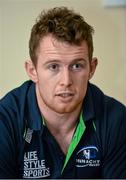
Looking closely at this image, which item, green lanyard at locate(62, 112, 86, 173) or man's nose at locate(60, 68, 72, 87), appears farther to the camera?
green lanyard at locate(62, 112, 86, 173)

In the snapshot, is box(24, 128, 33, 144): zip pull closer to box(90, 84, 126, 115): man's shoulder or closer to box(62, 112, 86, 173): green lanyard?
box(62, 112, 86, 173): green lanyard

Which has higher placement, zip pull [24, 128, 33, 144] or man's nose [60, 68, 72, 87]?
man's nose [60, 68, 72, 87]

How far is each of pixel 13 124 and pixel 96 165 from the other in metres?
0.33

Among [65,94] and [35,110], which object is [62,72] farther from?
[35,110]

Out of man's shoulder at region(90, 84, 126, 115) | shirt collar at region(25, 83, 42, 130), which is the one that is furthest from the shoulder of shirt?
shirt collar at region(25, 83, 42, 130)

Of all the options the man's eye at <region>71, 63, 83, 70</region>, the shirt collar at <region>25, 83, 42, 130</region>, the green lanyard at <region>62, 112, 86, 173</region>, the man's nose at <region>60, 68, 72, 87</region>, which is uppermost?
the man's eye at <region>71, 63, 83, 70</region>

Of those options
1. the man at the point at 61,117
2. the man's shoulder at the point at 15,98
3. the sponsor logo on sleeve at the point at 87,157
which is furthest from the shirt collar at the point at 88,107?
the man's shoulder at the point at 15,98

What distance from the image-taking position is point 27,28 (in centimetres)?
180

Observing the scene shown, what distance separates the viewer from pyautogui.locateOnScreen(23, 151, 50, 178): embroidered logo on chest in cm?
118

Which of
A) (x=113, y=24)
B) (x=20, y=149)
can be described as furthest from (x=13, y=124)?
(x=113, y=24)

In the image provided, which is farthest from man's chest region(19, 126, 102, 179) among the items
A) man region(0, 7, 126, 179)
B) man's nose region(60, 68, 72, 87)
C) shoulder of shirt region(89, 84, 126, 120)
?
man's nose region(60, 68, 72, 87)

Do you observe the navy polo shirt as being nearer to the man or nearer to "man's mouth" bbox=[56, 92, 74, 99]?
the man

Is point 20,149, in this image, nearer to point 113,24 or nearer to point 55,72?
point 55,72

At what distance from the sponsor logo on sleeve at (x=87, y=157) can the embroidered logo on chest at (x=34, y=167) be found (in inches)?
4.8
